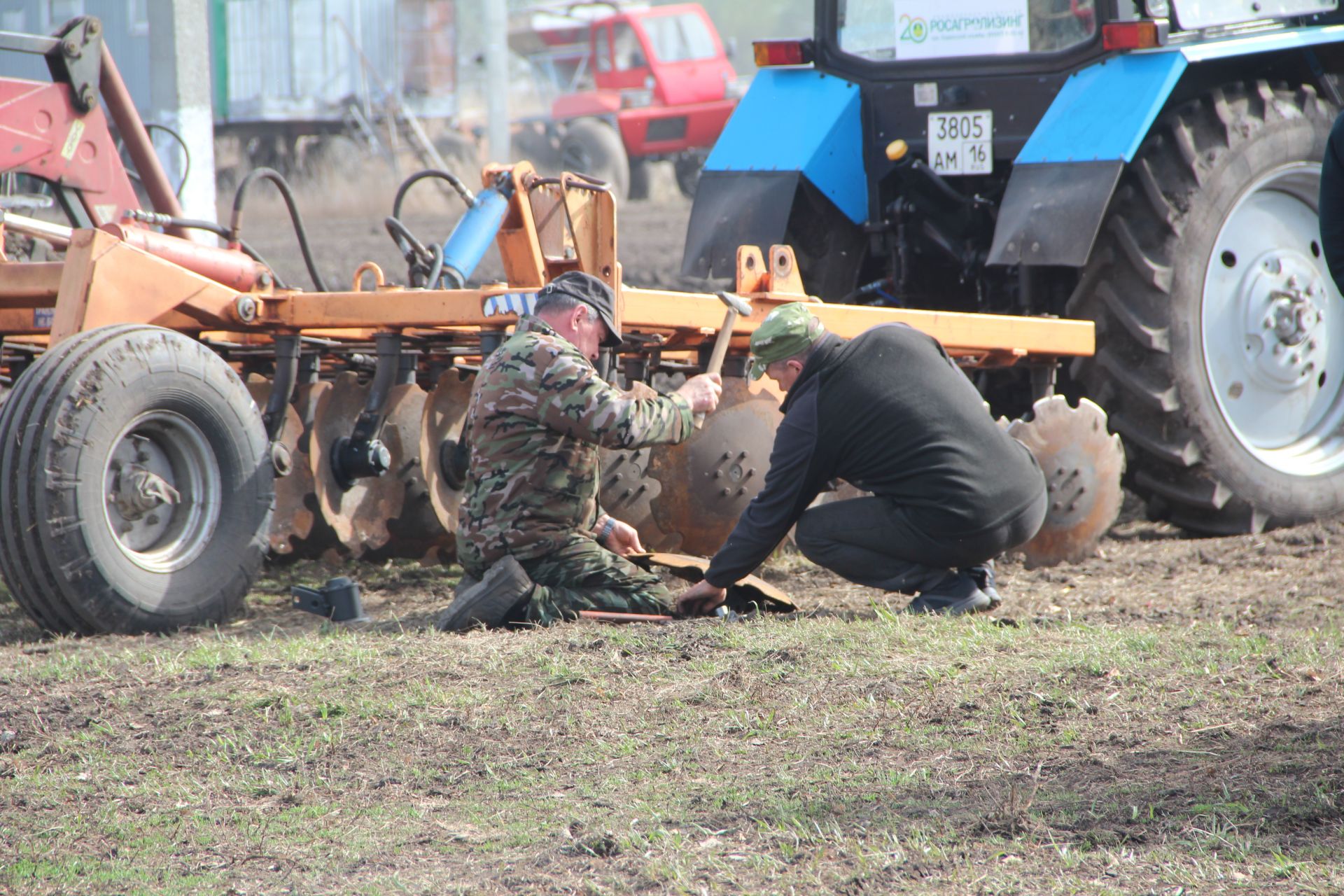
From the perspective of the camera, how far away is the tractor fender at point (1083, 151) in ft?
17.3

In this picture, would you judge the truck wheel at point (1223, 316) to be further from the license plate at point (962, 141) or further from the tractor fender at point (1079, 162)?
the license plate at point (962, 141)

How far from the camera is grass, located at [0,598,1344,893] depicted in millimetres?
2660

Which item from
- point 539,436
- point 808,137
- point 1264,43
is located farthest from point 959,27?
point 539,436

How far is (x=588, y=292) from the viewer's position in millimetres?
4586

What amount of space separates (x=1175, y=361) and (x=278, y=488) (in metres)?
3.20

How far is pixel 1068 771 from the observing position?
10.1ft

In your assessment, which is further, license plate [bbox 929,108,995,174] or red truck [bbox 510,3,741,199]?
red truck [bbox 510,3,741,199]

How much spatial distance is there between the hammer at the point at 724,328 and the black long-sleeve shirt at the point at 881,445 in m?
0.40

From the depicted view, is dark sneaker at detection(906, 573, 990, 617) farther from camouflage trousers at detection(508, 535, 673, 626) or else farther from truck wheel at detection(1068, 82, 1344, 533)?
truck wheel at detection(1068, 82, 1344, 533)

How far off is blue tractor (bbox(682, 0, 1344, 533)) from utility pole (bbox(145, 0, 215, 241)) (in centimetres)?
502

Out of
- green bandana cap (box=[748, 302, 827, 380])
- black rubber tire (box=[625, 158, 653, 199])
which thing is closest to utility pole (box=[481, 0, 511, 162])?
black rubber tire (box=[625, 158, 653, 199])

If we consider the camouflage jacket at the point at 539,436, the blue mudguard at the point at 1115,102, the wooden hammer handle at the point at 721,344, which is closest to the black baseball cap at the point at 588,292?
the camouflage jacket at the point at 539,436

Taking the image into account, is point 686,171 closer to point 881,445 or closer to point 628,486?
point 628,486

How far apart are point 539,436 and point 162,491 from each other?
43.7 inches
